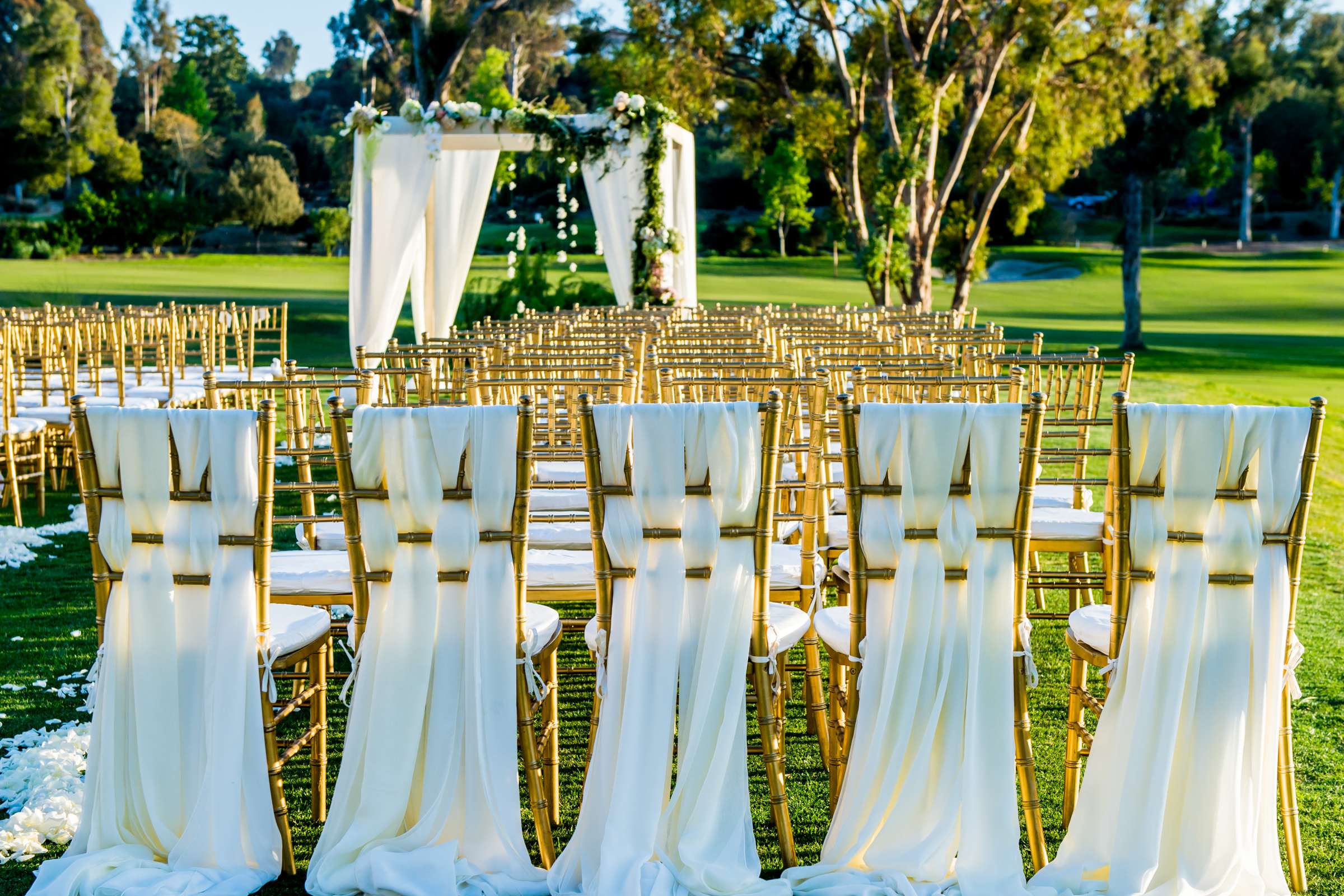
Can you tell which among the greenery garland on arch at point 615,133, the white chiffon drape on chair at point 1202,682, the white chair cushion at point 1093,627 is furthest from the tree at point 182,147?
the white chiffon drape on chair at point 1202,682

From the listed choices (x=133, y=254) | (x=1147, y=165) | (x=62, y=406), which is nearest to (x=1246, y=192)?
(x=1147, y=165)

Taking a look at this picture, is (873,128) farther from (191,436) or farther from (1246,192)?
(1246,192)

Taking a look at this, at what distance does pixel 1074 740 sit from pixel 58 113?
4353 centimetres

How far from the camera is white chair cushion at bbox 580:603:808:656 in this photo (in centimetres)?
282

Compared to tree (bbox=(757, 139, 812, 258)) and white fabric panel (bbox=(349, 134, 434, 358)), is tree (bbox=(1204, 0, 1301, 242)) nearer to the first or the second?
white fabric panel (bbox=(349, 134, 434, 358))

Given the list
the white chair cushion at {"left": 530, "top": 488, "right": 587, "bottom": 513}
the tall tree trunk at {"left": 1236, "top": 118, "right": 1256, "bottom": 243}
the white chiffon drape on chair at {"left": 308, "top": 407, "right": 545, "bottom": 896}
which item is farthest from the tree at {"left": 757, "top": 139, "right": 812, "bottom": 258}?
the white chiffon drape on chair at {"left": 308, "top": 407, "right": 545, "bottom": 896}

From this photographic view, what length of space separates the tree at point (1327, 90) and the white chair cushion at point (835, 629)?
44.4 m

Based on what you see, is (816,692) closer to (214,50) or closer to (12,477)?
(12,477)

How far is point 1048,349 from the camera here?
17.4 m

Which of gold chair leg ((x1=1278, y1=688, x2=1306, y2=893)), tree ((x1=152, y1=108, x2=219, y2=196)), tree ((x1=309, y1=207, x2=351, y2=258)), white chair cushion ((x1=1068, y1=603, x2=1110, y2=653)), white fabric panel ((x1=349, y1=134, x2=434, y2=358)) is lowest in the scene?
gold chair leg ((x1=1278, y1=688, x2=1306, y2=893))

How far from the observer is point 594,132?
426 inches

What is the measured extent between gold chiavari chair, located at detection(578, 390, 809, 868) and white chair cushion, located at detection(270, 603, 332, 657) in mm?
662

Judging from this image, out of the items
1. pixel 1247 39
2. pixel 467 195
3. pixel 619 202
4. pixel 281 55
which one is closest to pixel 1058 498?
pixel 619 202

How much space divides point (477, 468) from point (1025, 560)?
1194 millimetres
